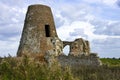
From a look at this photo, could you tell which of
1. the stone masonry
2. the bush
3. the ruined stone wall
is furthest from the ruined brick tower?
the bush

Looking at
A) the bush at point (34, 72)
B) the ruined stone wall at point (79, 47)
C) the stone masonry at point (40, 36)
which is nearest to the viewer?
the bush at point (34, 72)

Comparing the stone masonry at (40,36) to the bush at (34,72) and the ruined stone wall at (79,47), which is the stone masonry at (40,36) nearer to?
the ruined stone wall at (79,47)

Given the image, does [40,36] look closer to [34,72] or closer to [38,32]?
[38,32]

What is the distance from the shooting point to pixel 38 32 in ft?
84.4

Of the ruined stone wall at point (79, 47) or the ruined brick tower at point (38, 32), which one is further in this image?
the ruined stone wall at point (79, 47)

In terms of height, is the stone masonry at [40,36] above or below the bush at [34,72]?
above

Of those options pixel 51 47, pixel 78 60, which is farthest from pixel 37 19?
pixel 78 60

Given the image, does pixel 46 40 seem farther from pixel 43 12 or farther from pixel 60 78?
pixel 60 78

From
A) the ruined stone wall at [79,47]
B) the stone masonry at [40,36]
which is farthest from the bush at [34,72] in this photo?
the ruined stone wall at [79,47]

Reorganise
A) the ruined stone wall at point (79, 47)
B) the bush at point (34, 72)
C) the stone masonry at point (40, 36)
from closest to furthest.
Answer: the bush at point (34, 72), the stone masonry at point (40, 36), the ruined stone wall at point (79, 47)

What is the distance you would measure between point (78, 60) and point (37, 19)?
4.56 m

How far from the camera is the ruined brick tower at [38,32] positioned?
2548 centimetres

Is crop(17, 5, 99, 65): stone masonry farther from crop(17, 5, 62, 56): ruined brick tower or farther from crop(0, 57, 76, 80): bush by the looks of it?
crop(0, 57, 76, 80): bush

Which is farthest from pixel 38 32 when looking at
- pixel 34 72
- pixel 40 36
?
pixel 34 72
